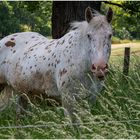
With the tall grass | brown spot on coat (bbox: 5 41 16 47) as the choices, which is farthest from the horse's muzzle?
brown spot on coat (bbox: 5 41 16 47)

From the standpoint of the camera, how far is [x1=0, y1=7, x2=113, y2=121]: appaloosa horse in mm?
6992

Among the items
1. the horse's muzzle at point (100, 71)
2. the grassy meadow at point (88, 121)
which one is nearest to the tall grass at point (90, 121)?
the grassy meadow at point (88, 121)

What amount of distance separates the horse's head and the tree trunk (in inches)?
167

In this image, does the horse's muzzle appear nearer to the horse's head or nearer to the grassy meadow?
the horse's head

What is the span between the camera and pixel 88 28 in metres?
7.18

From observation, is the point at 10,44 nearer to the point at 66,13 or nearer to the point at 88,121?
the point at 88,121

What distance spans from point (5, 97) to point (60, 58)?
209 centimetres

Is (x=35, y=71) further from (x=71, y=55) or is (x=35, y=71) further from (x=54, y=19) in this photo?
(x=54, y=19)

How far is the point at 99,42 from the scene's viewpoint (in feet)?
22.8

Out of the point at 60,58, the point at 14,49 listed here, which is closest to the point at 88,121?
the point at 60,58

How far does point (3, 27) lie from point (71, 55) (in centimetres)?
6960

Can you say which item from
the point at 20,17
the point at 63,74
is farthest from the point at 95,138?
the point at 20,17

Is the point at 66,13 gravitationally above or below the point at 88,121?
above

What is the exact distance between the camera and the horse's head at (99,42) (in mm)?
6762
